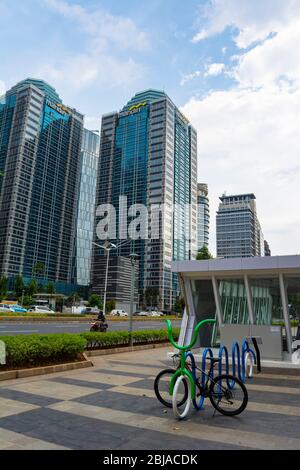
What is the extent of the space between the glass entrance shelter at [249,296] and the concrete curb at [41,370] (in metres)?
5.25

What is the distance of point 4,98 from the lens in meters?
132

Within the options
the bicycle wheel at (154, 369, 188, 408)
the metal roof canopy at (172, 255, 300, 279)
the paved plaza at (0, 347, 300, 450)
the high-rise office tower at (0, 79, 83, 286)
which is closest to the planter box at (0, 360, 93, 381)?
the paved plaza at (0, 347, 300, 450)

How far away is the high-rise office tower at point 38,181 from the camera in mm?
117500

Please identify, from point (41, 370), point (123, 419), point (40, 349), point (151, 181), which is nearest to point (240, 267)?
point (40, 349)

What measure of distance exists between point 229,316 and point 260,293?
5.52 feet

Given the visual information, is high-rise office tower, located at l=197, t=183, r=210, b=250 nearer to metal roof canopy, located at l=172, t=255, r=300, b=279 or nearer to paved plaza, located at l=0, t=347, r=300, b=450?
metal roof canopy, located at l=172, t=255, r=300, b=279

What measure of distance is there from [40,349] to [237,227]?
170 metres

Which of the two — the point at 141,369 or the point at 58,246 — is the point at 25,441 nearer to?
the point at 141,369

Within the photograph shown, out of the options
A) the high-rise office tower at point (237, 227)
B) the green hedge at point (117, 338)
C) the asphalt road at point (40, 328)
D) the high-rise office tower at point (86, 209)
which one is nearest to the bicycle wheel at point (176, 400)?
the green hedge at point (117, 338)

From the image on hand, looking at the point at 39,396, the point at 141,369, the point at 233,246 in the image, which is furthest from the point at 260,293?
the point at 233,246

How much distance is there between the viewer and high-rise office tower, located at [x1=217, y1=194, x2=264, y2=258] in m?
171

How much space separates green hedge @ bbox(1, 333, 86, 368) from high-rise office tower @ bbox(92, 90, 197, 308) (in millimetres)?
107400

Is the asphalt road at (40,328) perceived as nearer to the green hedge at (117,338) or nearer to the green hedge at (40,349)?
the green hedge at (117,338)

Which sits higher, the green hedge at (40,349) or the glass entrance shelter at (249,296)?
the glass entrance shelter at (249,296)
